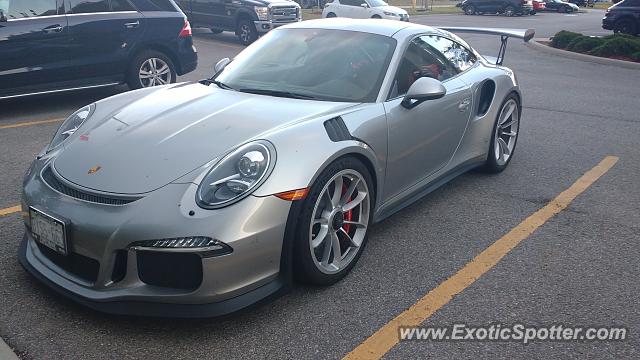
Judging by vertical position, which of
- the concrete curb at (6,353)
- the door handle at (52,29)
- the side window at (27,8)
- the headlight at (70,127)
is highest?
the side window at (27,8)

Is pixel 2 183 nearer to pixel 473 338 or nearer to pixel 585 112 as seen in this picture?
pixel 473 338

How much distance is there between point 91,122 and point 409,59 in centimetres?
212

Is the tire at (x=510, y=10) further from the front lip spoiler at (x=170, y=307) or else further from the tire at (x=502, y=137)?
the front lip spoiler at (x=170, y=307)

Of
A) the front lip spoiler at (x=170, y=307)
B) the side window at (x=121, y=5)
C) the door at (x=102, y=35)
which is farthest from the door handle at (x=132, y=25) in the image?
the front lip spoiler at (x=170, y=307)

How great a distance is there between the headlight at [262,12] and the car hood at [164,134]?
1178 cm

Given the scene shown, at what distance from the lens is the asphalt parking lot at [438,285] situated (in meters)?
2.77

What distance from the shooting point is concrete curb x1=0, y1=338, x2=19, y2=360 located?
2.62m

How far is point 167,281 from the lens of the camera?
270 cm

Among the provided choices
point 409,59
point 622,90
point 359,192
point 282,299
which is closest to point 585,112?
point 622,90

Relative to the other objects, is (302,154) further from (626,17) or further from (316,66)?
(626,17)

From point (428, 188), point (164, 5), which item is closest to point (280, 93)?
point (428, 188)

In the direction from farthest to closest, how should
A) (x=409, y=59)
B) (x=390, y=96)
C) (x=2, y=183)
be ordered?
1. (x=2, y=183)
2. (x=409, y=59)
3. (x=390, y=96)

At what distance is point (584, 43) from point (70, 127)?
43.0 ft

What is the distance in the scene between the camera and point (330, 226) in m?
3.24
